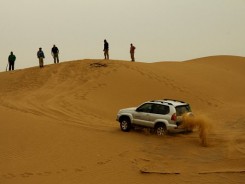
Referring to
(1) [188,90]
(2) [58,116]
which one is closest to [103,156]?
(2) [58,116]

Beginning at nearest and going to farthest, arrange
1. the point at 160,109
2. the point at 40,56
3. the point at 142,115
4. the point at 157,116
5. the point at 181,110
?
1. the point at 181,110
2. the point at 157,116
3. the point at 160,109
4. the point at 142,115
5. the point at 40,56

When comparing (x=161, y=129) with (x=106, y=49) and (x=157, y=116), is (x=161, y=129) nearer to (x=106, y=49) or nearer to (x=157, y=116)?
(x=157, y=116)

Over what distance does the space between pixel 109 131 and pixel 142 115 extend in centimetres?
156

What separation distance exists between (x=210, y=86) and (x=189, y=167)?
17909 millimetres

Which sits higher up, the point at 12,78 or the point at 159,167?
the point at 12,78

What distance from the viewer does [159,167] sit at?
1223 cm

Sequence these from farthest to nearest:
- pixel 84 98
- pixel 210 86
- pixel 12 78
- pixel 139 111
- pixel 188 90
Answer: pixel 12 78 < pixel 210 86 < pixel 188 90 < pixel 84 98 < pixel 139 111

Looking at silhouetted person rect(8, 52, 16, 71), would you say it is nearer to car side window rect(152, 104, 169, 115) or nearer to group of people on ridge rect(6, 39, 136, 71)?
group of people on ridge rect(6, 39, 136, 71)

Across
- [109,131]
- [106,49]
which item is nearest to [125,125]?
[109,131]

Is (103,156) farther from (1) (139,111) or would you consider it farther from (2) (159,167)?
(1) (139,111)

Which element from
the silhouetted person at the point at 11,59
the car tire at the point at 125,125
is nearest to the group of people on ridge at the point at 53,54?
the silhouetted person at the point at 11,59

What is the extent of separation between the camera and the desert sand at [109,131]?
11777mm

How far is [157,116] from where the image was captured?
53.1 feet

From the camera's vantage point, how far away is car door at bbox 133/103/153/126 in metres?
16.6
